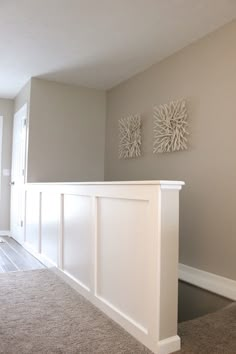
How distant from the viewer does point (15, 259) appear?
3514 mm

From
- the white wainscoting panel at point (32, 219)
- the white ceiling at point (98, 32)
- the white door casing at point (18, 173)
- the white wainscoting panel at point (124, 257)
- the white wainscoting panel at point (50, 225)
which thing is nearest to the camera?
the white wainscoting panel at point (124, 257)

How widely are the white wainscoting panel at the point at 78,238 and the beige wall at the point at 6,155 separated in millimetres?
2660

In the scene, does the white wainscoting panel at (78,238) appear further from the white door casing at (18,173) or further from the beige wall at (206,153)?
the white door casing at (18,173)

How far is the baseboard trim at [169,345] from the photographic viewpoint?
61.6 inches

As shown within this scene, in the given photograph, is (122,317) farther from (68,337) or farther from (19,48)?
(19,48)

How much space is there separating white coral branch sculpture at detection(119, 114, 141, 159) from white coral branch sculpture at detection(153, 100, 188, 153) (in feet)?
1.11

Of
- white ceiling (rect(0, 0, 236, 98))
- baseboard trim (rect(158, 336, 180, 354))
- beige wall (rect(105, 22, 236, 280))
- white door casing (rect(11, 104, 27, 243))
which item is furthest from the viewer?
white door casing (rect(11, 104, 27, 243))

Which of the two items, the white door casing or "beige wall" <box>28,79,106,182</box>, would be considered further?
the white door casing

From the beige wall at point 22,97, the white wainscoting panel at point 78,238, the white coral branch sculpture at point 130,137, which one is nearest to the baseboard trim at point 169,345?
the white wainscoting panel at point 78,238

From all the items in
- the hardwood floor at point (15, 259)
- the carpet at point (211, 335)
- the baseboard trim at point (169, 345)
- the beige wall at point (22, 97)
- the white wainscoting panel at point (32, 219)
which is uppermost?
the beige wall at point (22, 97)

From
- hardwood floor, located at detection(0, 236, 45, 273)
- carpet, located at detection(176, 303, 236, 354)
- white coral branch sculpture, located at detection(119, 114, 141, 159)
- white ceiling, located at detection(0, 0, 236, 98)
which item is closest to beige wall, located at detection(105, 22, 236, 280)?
white ceiling, located at detection(0, 0, 236, 98)

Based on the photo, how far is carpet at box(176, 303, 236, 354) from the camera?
5.33ft

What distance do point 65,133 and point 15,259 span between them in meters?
1.84

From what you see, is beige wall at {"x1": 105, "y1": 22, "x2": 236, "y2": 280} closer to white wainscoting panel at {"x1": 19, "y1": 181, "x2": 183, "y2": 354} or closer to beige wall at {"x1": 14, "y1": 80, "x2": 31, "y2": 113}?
white wainscoting panel at {"x1": 19, "y1": 181, "x2": 183, "y2": 354}
